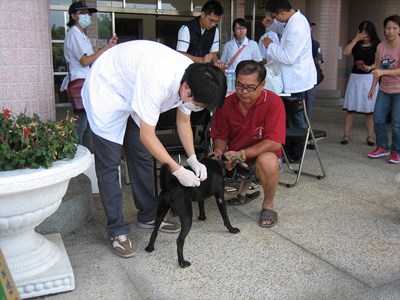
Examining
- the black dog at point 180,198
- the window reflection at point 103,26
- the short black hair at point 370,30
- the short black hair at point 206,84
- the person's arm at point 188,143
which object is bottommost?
the black dog at point 180,198

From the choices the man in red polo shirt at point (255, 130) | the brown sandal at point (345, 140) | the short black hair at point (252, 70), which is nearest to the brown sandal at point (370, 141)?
the brown sandal at point (345, 140)

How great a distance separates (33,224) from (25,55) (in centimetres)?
120

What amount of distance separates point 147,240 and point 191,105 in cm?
107

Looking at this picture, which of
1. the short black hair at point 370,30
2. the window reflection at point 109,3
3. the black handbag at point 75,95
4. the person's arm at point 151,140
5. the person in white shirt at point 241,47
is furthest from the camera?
the window reflection at point 109,3

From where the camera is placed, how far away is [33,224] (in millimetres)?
2295

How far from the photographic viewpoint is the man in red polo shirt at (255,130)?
10.4 ft

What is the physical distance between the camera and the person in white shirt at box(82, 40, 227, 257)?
226cm

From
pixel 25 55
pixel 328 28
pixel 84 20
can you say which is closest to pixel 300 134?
pixel 84 20

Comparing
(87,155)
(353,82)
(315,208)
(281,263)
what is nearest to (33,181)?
(87,155)

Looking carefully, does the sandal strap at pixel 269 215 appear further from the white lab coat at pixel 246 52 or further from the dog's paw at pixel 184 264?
the white lab coat at pixel 246 52

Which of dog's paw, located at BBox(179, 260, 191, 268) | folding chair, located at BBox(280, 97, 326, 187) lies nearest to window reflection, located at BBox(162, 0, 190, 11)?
folding chair, located at BBox(280, 97, 326, 187)

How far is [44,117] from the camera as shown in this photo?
3125mm

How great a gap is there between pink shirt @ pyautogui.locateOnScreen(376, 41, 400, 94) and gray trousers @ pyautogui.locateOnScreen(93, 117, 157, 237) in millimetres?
3172

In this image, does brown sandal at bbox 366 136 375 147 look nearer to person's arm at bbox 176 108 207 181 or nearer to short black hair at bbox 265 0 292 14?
short black hair at bbox 265 0 292 14
